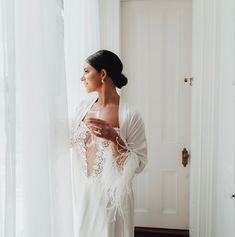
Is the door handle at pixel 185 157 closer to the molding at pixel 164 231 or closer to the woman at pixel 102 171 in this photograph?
the molding at pixel 164 231

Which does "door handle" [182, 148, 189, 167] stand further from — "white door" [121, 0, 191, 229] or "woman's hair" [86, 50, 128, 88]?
"woman's hair" [86, 50, 128, 88]

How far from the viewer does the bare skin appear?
0.97 metres

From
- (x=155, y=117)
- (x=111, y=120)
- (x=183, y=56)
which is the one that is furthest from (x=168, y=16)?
(x=111, y=120)

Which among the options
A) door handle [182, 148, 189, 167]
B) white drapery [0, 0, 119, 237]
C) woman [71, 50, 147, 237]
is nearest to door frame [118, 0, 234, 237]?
door handle [182, 148, 189, 167]

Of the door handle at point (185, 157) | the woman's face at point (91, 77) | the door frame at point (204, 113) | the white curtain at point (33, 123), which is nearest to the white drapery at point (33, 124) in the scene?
the white curtain at point (33, 123)

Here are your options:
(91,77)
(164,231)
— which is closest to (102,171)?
(91,77)

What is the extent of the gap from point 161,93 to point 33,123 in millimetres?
1410

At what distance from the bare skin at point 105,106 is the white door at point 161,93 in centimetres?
91

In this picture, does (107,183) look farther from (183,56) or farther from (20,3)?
(183,56)

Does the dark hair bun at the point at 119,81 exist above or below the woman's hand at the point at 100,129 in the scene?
above

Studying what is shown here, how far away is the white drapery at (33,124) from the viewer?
0.61 m

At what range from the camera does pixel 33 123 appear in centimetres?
70

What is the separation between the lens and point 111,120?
106 centimetres

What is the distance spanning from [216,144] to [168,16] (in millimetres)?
1006
